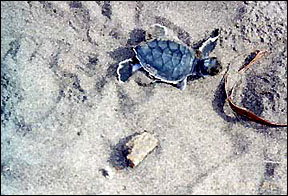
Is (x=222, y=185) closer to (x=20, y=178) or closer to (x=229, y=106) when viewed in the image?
(x=229, y=106)

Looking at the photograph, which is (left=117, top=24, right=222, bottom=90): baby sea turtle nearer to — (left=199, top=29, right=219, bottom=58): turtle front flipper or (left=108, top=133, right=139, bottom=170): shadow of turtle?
(left=199, top=29, right=219, bottom=58): turtle front flipper

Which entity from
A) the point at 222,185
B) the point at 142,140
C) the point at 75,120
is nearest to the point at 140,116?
the point at 142,140

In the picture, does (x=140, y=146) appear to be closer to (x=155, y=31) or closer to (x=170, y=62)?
(x=170, y=62)

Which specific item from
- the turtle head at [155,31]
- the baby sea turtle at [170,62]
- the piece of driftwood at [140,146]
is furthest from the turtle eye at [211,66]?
the piece of driftwood at [140,146]

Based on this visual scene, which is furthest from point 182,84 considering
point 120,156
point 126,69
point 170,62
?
point 120,156

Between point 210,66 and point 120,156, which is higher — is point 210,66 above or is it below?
above

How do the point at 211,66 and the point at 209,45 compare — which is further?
the point at 209,45

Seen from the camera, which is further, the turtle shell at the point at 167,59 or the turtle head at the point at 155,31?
the turtle head at the point at 155,31

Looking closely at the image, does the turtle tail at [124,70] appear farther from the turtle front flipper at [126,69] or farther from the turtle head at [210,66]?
the turtle head at [210,66]
